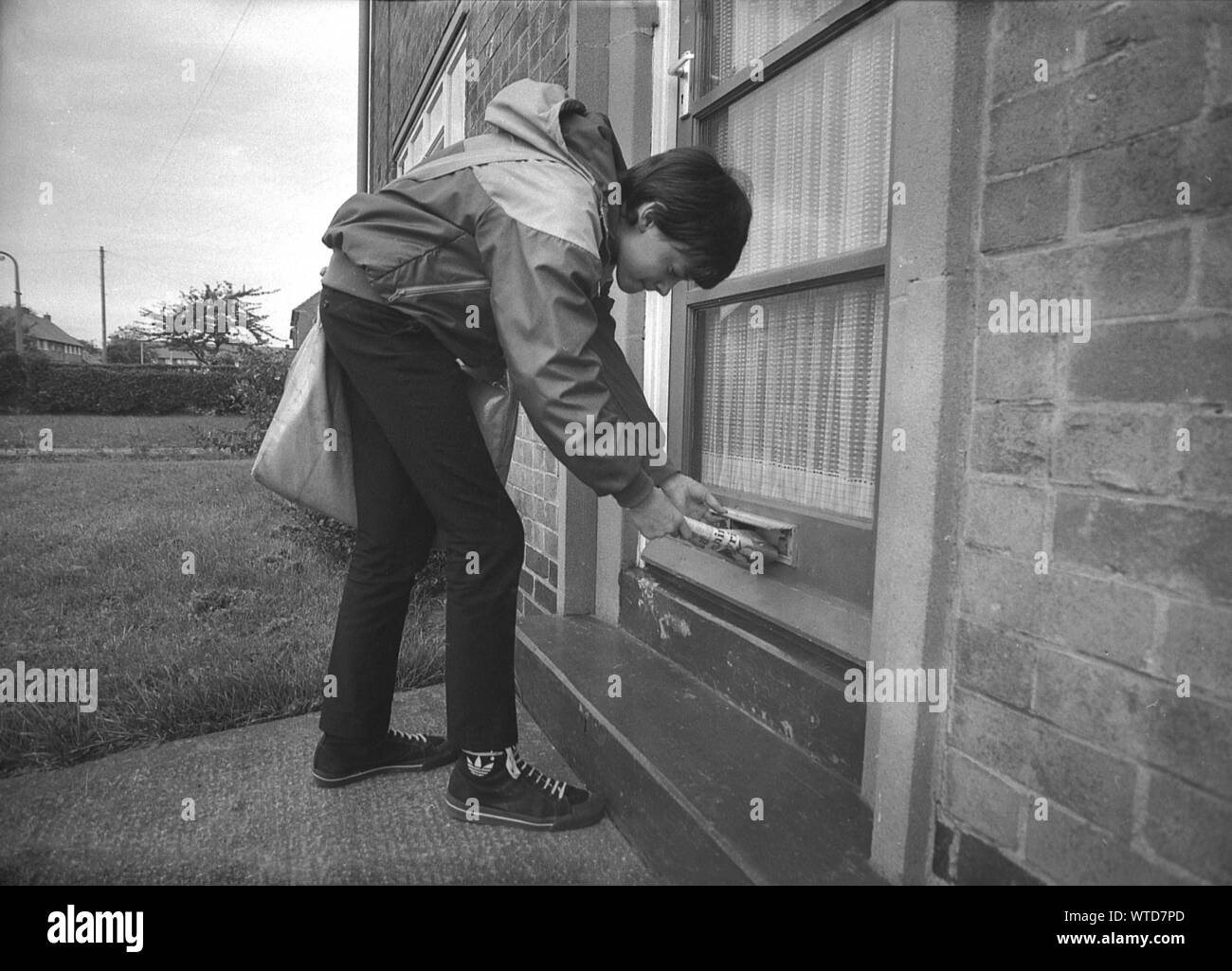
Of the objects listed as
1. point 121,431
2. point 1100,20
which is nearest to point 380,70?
point 121,431

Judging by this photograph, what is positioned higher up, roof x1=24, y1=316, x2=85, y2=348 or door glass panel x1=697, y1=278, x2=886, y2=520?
roof x1=24, y1=316, x2=85, y2=348

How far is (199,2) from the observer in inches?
108

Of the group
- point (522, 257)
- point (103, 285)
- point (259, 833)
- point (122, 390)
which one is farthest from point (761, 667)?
point (122, 390)

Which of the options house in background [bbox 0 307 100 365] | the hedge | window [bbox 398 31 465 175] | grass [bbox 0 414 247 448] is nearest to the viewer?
window [bbox 398 31 465 175]

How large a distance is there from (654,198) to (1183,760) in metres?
1.25

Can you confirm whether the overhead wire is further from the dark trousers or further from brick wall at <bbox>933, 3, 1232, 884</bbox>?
brick wall at <bbox>933, 3, 1232, 884</bbox>

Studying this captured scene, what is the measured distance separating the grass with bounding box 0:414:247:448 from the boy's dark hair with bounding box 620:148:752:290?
735 centimetres

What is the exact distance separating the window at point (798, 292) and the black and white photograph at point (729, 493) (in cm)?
1

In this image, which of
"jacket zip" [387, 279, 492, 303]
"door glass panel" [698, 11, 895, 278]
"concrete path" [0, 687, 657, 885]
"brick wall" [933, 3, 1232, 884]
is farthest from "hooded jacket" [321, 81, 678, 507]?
"concrete path" [0, 687, 657, 885]

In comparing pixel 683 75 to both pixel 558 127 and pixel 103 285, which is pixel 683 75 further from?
pixel 103 285

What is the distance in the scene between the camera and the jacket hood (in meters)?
1.61

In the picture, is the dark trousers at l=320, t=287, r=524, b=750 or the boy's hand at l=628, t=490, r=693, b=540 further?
the dark trousers at l=320, t=287, r=524, b=750
